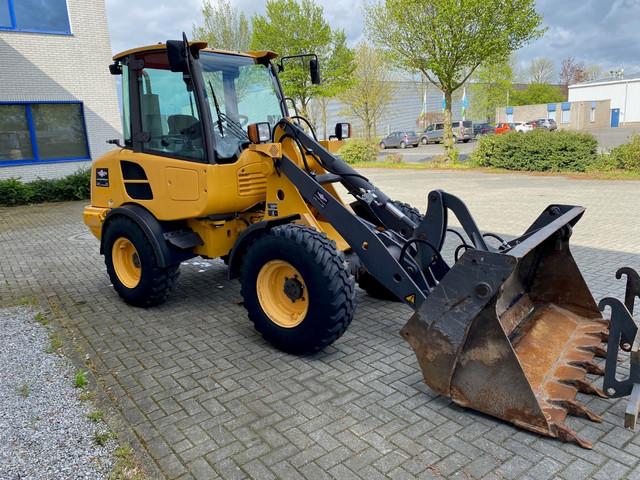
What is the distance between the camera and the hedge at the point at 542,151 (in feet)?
53.6

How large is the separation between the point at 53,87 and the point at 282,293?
13.1m

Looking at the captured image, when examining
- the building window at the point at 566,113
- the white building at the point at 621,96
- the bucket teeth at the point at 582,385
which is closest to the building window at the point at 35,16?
the bucket teeth at the point at 582,385

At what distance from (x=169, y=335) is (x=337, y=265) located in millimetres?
1918

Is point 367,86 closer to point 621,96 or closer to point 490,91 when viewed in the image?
point 490,91

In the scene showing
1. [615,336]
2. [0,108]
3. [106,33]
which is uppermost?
[106,33]

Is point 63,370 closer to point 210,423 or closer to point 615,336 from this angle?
point 210,423

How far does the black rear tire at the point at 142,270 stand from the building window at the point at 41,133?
10.7m

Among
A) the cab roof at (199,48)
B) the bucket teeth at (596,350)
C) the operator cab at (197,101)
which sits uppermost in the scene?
the cab roof at (199,48)

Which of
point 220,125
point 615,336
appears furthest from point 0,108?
point 615,336

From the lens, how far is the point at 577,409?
3133 mm

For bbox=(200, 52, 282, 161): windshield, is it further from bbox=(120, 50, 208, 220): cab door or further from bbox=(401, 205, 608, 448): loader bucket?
bbox=(401, 205, 608, 448): loader bucket

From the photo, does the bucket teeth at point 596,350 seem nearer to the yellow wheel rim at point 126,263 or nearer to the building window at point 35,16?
the yellow wheel rim at point 126,263

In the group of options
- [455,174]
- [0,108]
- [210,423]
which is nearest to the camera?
[210,423]

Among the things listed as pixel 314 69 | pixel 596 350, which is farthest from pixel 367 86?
pixel 596 350
